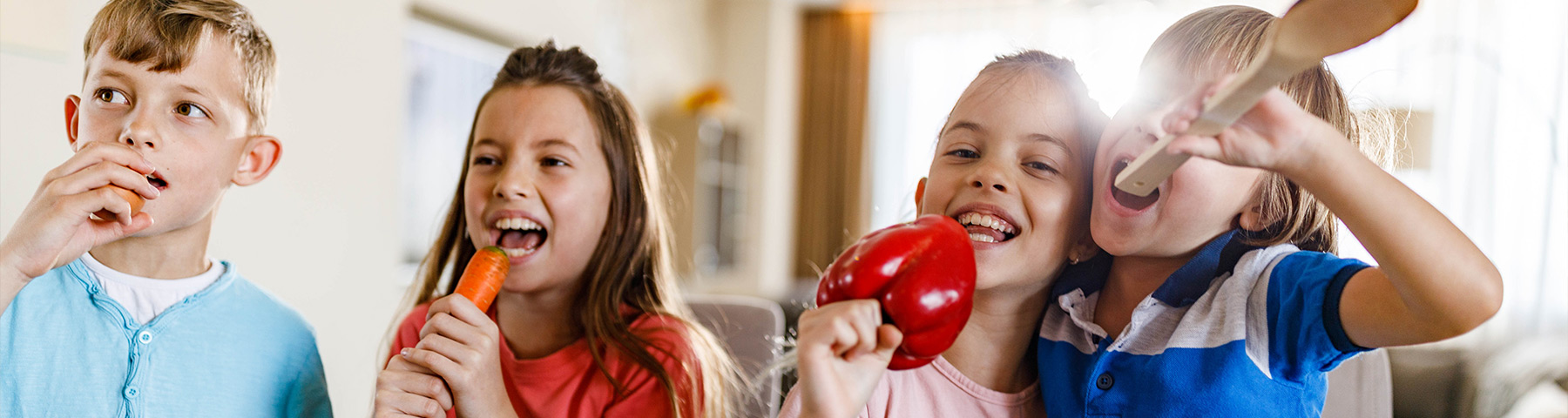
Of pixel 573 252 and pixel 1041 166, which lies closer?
pixel 1041 166

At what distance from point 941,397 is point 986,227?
0.62 feet

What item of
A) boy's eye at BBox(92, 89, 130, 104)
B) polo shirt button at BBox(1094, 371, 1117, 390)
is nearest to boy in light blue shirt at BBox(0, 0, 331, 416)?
boy's eye at BBox(92, 89, 130, 104)

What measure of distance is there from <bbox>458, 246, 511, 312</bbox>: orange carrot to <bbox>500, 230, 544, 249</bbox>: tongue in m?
0.15

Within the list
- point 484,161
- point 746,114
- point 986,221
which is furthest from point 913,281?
point 746,114

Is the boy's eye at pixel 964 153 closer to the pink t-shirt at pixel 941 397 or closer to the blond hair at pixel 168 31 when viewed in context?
the pink t-shirt at pixel 941 397

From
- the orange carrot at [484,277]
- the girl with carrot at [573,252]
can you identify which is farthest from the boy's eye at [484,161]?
the orange carrot at [484,277]

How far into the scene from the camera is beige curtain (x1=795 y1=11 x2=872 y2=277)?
5.40m

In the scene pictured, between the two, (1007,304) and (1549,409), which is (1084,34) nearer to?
(1549,409)

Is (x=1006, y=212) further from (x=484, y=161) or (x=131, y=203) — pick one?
(x=131, y=203)

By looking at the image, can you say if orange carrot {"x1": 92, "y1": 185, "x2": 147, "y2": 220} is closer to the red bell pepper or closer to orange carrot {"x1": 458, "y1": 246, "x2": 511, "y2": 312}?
orange carrot {"x1": 458, "y1": 246, "x2": 511, "y2": 312}

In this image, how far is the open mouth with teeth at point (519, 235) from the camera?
1.08 metres

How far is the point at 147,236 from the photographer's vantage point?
0.90m

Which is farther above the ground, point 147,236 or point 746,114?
point 746,114

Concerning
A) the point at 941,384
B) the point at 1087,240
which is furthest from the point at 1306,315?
the point at 941,384
